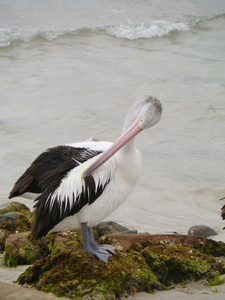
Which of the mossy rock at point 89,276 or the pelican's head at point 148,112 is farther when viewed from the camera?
the pelican's head at point 148,112

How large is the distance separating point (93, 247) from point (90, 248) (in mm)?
96

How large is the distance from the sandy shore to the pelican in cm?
38

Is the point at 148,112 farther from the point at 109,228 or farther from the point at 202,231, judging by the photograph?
the point at 202,231

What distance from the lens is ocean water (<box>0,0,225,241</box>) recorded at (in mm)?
Answer: 7082

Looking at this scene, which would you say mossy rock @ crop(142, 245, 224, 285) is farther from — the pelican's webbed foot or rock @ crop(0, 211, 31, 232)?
rock @ crop(0, 211, 31, 232)

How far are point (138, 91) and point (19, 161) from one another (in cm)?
398

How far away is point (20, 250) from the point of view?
174 inches

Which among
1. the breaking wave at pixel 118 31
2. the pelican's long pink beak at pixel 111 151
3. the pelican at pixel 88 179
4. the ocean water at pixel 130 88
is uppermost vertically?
the pelican's long pink beak at pixel 111 151

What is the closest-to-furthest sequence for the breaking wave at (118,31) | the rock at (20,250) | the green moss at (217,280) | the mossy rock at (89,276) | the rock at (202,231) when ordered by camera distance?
the mossy rock at (89,276) < the green moss at (217,280) < the rock at (20,250) < the rock at (202,231) < the breaking wave at (118,31)

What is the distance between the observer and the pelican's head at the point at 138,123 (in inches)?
152

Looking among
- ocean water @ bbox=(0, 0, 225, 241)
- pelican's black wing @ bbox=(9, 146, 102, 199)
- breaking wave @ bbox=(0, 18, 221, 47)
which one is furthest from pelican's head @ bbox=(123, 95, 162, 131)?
breaking wave @ bbox=(0, 18, 221, 47)

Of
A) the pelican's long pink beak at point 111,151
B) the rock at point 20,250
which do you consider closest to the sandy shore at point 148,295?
the rock at point 20,250

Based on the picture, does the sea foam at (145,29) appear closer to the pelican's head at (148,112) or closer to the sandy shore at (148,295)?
the pelican's head at (148,112)

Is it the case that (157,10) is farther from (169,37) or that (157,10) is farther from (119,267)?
(119,267)
